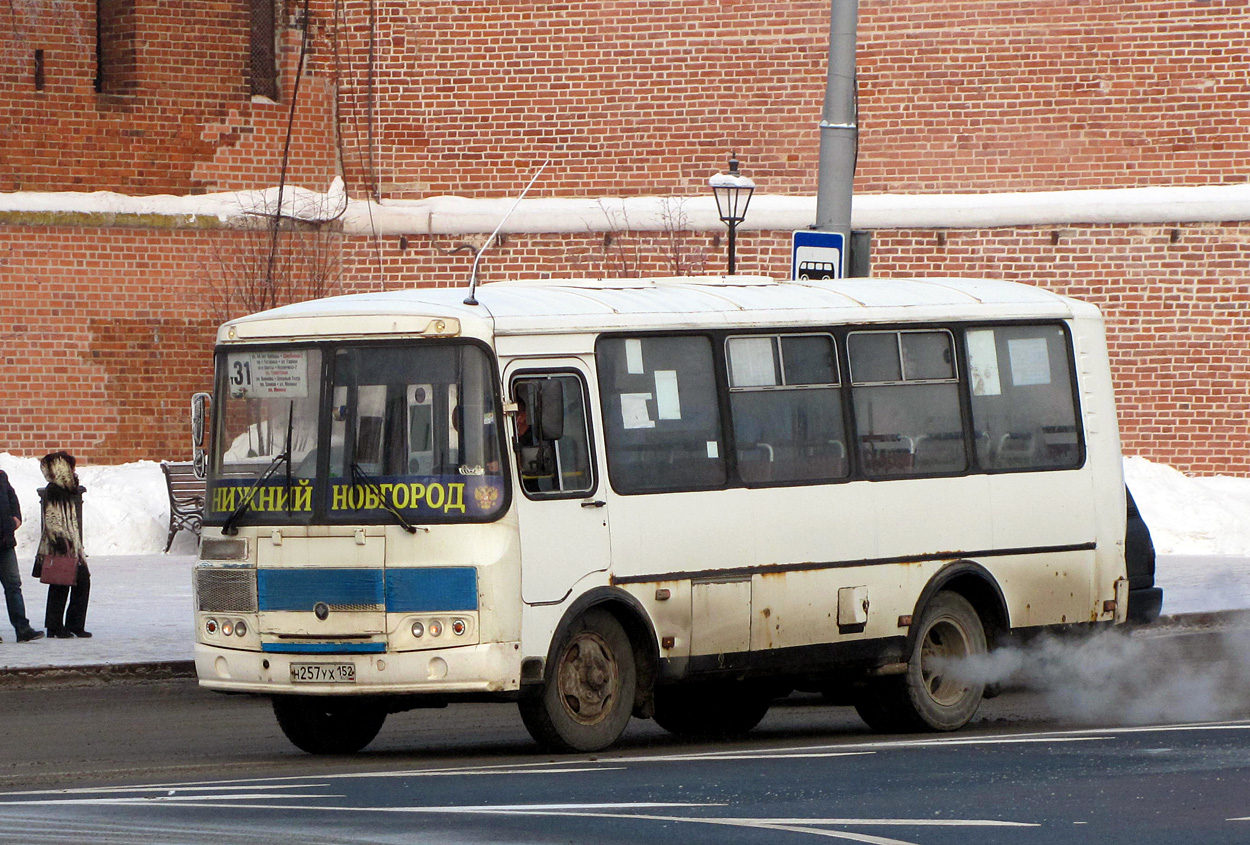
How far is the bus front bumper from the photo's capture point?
35.2ft

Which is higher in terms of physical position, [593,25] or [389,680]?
[593,25]

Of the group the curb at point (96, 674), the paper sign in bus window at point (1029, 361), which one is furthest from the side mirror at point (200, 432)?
the paper sign in bus window at point (1029, 361)

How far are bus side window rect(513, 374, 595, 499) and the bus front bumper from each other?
88cm

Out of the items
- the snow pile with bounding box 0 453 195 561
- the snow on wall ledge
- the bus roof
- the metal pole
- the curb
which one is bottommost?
the curb

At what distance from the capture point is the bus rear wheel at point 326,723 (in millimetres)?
11750

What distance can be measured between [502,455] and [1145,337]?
17208 mm

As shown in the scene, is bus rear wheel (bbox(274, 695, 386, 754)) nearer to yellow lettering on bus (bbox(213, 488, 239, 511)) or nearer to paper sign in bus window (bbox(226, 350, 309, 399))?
yellow lettering on bus (bbox(213, 488, 239, 511))

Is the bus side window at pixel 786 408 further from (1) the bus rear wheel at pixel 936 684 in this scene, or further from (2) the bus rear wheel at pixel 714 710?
(2) the bus rear wheel at pixel 714 710

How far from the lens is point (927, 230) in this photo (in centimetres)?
2706

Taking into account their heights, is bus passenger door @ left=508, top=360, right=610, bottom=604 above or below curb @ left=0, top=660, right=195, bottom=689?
above

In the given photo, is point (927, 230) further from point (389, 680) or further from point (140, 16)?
point (389, 680)

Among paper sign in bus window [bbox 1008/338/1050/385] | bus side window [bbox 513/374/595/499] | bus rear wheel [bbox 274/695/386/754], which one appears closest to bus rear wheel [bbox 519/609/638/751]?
bus side window [bbox 513/374/595/499]

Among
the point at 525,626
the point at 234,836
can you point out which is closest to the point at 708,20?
the point at 525,626

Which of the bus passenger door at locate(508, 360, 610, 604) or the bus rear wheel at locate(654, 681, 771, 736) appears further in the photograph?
the bus rear wheel at locate(654, 681, 771, 736)
